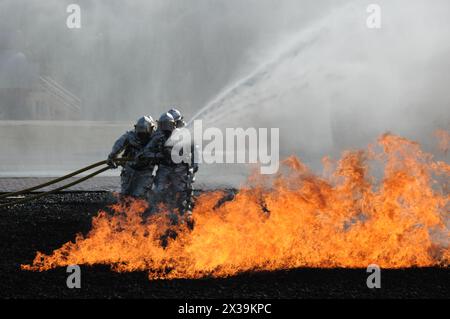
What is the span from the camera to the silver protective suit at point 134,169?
8.45 m

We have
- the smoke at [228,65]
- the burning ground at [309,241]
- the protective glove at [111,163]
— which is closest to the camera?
the burning ground at [309,241]

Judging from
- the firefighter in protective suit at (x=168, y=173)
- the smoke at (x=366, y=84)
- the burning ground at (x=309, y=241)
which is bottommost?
the burning ground at (x=309, y=241)

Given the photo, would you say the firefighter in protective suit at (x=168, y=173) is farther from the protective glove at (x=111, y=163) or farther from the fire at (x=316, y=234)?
the fire at (x=316, y=234)

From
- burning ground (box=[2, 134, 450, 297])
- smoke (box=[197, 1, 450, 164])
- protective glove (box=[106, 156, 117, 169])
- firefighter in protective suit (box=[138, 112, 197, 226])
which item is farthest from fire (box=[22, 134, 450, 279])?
smoke (box=[197, 1, 450, 164])

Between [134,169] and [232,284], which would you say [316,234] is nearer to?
[232,284]

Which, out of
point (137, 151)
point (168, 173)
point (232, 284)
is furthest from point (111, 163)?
point (232, 284)

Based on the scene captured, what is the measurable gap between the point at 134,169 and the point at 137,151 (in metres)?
0.32

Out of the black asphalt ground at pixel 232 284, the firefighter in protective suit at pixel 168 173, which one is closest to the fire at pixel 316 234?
the black asphalt ground at pixel 232 284

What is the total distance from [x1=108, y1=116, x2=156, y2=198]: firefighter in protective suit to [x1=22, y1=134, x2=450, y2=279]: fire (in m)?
1.57

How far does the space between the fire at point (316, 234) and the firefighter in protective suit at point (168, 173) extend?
1.05m

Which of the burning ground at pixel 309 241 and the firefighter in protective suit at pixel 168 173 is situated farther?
the firefighter in protective suit at pixel 168 173

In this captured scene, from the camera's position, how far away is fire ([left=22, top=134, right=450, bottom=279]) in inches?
255
